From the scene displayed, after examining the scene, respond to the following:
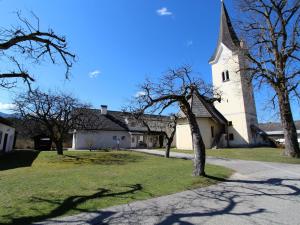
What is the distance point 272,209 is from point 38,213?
5.98 meters

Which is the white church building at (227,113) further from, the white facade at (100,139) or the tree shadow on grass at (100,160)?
the tree shadow on grass at (100,160)

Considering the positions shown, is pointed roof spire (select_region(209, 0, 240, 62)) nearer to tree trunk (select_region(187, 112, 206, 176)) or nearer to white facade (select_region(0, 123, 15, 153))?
tree trunk (select_region(187, 112, 206, 176))

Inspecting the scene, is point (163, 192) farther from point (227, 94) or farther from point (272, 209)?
point (227, 94)

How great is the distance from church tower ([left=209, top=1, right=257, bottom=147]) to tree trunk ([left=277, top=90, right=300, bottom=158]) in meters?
11.5

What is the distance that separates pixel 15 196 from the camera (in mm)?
7062

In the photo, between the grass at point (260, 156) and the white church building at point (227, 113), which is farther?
the white church building at point (227, 113)

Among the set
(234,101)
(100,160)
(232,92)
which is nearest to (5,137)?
(100,160)

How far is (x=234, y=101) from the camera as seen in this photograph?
1335 inches

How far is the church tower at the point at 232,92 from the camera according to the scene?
107ft

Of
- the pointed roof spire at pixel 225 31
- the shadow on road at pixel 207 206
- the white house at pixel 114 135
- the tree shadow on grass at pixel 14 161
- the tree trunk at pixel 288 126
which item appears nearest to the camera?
the shadow on road at pixel 207 206

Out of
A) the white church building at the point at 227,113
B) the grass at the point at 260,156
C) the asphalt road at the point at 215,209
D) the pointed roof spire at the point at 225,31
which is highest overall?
the pointed roof spire at the point at 225,31

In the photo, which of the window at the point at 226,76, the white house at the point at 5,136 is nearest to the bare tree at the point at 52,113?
the white house at the point at 5,136

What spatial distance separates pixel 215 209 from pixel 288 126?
53.3ft

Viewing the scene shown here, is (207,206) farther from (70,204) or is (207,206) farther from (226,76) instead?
(226,76)
